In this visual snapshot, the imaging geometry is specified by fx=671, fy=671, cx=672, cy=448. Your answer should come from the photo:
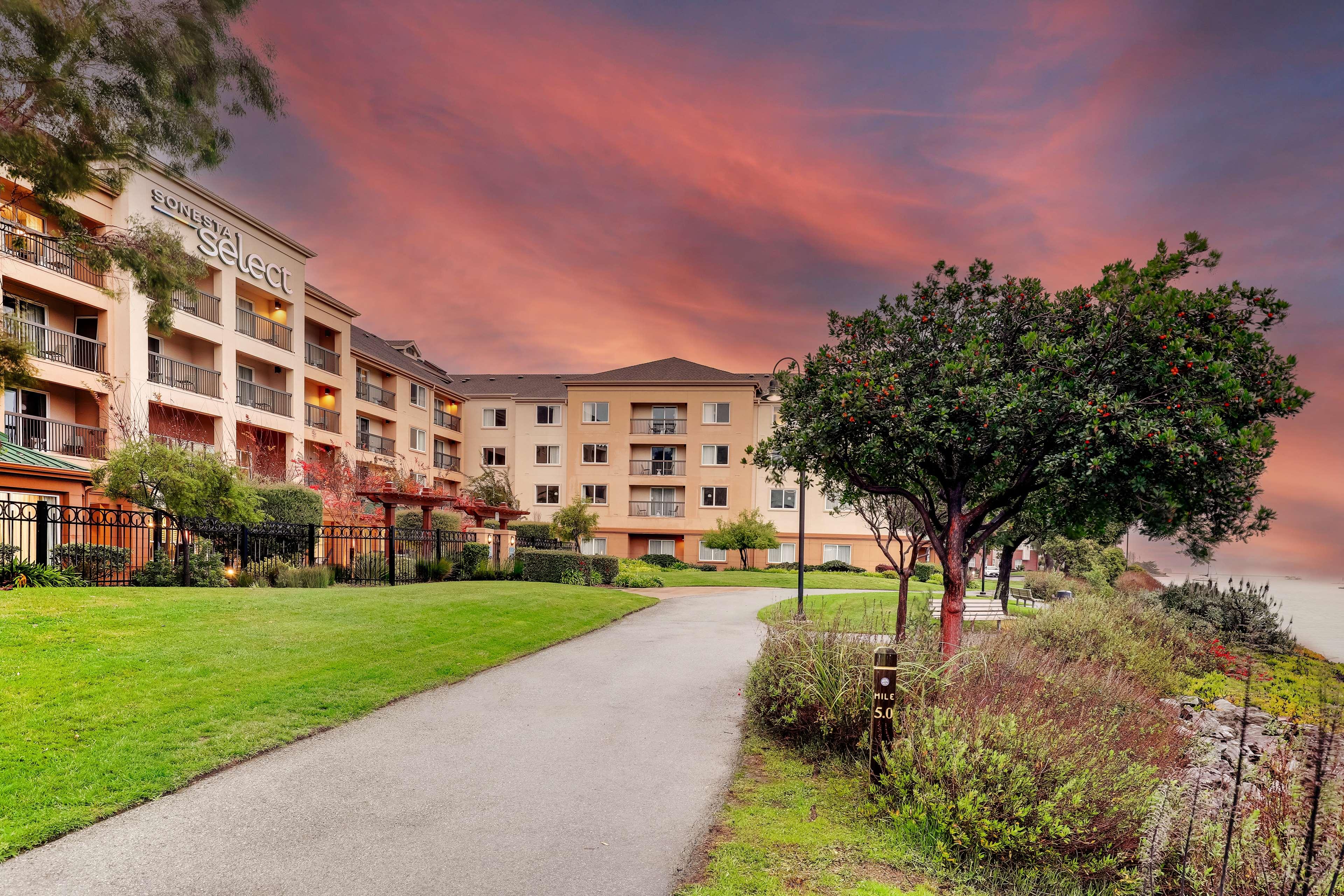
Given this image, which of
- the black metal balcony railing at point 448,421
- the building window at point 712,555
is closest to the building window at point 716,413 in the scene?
the building window at point 712,555

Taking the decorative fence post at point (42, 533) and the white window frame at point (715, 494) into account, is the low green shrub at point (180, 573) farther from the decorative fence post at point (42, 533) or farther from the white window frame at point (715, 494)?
the white window frame at point (715, 494)

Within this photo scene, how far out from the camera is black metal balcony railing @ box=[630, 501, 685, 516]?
4584 centimetres

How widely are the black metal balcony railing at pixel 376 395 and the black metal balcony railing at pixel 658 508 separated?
16682 millimetres

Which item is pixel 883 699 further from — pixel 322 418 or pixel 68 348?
pixel 322 418

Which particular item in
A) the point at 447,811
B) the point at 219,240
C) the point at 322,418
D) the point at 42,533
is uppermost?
the point at 219,240

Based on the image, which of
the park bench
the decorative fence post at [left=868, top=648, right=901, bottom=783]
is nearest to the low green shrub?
the decorative fence post at [left=868, top=648, right=901, bottom=783]

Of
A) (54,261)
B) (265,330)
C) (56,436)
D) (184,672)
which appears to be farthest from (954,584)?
(265,330)

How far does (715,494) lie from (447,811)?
40329 mm

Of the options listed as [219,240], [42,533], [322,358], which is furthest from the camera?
A: [322,358]

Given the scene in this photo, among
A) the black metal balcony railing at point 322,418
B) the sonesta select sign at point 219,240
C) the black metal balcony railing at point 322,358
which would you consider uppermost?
the sonesta select sign at point 219,240

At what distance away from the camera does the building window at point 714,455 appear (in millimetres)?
45375

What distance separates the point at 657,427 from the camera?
46.4 meters

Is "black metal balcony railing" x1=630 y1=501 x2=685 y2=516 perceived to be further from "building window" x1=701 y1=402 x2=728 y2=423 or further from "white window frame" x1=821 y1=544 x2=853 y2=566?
"white window frame" x1=821 y1=544 x2=853 y2=566

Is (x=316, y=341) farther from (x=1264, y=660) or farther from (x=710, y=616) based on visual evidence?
(x=1264, y=660)
